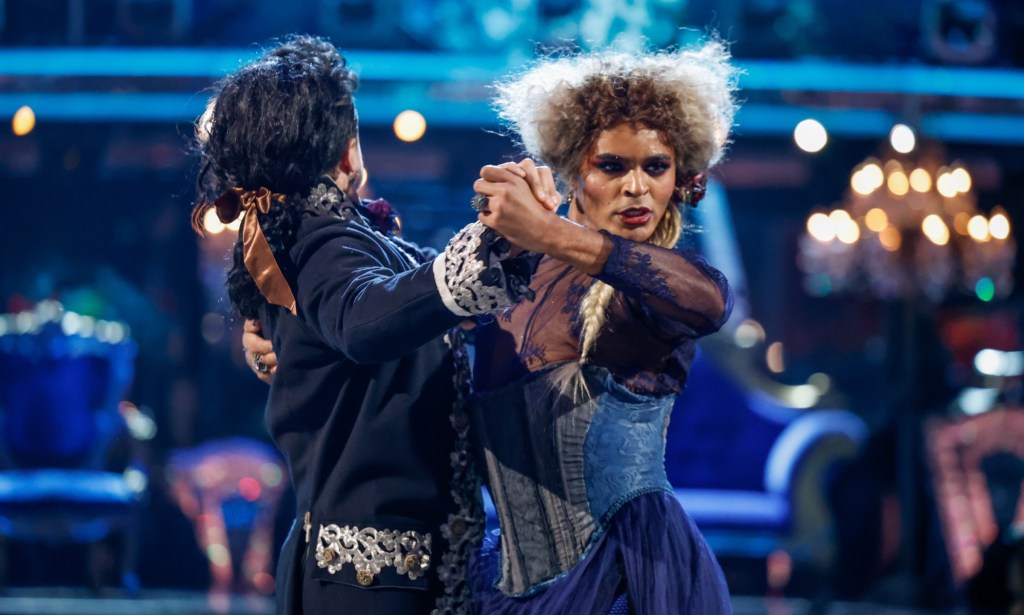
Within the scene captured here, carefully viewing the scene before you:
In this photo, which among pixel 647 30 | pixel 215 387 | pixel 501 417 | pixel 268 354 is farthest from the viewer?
pixel 215 387

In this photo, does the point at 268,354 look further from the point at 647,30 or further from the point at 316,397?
the point at 647,30

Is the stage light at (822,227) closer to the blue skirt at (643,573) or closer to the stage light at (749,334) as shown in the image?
the stage light at (749,334)

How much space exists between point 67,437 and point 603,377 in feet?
12.7

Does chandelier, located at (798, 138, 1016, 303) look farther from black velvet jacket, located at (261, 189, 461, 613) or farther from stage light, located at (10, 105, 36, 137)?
black velvet jacket, located at (261, 189, 461, 613)

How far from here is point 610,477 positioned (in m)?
1.69

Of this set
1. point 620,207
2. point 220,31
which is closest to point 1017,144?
point 220,31

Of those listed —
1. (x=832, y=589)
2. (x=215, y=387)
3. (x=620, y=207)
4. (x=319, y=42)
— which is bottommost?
(x=832, y=589)

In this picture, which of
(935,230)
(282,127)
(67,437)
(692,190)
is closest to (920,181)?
(935,230)

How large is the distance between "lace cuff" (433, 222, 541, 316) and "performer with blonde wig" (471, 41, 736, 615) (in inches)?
7.6

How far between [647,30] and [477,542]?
386cm

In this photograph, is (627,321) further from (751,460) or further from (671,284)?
(751,460)

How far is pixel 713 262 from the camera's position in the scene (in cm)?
516

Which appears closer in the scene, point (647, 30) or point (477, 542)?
point (477, 542)

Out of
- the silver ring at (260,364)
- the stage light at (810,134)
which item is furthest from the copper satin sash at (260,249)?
the stage light at (810,134)
